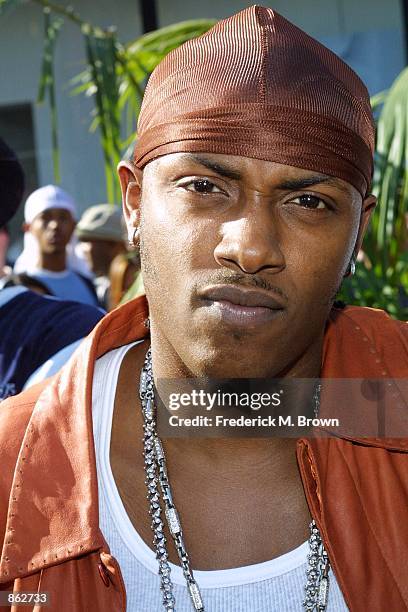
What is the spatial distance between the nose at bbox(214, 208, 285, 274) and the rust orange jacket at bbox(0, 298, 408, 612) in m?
0.42

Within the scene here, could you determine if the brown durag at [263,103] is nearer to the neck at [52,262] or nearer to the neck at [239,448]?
the neck at [239,448]

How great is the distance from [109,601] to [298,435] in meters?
0.50

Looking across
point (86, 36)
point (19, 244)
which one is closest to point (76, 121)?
point (19, 244)

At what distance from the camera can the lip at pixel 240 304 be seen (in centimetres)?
165

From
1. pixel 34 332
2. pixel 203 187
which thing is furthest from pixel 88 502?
pixel 34 332

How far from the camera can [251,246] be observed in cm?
162

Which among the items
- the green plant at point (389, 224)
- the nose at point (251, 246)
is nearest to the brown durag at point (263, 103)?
the nose at point (251, 246)

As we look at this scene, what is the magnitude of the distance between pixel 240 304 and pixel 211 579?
529mm

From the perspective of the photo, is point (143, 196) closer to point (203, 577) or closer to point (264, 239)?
point (264, 239)

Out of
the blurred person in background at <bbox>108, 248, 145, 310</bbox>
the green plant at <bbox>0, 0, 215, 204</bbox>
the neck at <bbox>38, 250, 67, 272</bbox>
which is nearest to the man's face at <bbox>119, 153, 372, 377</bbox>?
the green plant at <bbox>0, 0, 215, 204</bbox>

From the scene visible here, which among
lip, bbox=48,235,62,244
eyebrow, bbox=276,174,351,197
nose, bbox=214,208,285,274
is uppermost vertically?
lip, bbox=48,235,62,244

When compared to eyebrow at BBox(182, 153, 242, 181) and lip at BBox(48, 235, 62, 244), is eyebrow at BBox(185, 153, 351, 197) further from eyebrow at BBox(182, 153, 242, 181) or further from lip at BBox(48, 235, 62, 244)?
lip at BBox(48, 235, 62, 244)

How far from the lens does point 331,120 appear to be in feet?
5.72

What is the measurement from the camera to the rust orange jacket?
1.70 m
